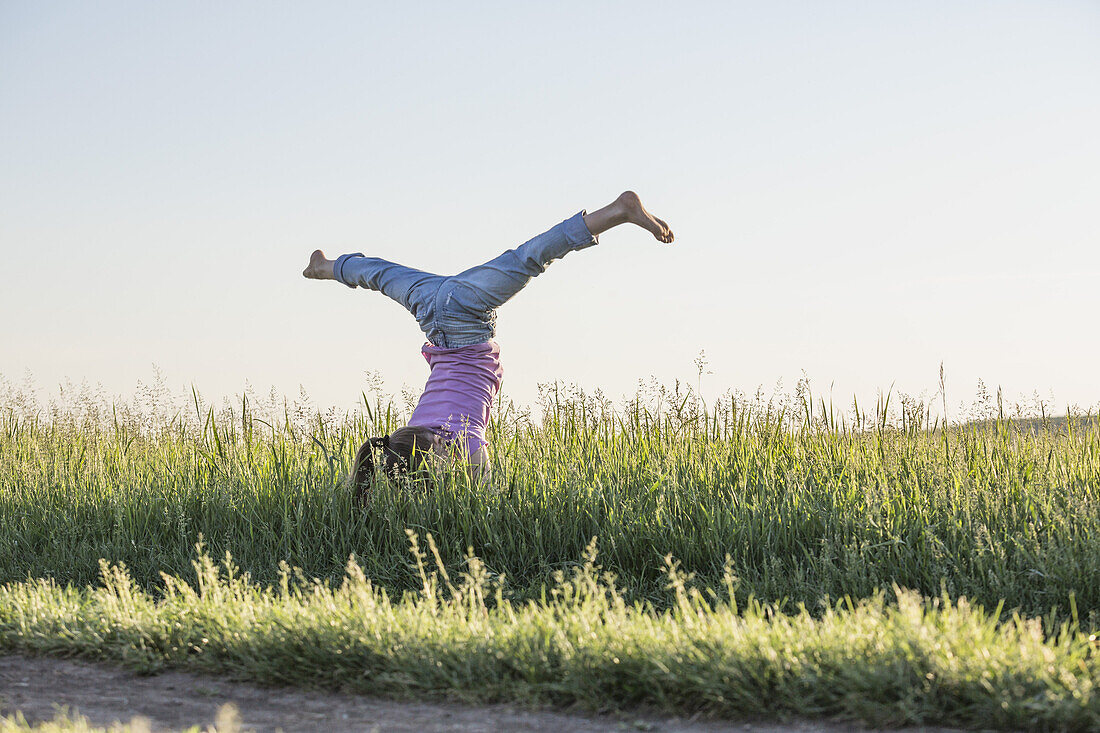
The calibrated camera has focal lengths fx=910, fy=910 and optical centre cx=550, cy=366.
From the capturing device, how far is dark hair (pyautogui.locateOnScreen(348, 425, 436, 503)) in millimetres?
5672

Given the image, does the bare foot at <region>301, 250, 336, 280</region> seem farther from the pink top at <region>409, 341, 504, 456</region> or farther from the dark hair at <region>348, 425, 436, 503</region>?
the dark hair at <region>348, 425, 436, 503</region>

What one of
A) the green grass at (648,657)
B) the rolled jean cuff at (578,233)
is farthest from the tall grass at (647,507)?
the rolled jean cuff at (578,233)

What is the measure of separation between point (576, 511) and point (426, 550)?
91 cm

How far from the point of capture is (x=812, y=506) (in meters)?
5.27

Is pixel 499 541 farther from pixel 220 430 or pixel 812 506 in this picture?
Answer: pixel 220 430

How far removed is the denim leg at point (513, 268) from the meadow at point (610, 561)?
107 cm

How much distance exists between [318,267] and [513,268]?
1.81 meters

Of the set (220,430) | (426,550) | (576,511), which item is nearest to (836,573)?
(576,511)

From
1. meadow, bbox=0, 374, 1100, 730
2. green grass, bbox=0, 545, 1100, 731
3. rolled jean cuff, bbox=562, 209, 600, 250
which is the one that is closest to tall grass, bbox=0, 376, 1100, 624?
meadow, bbox=0, 374, 1100, 730

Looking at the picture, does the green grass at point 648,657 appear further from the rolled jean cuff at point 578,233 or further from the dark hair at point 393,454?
the rolled jean cuff at point 578,233

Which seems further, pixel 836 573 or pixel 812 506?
pixel 812 506

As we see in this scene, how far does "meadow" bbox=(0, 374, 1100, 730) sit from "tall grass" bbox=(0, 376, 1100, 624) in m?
0.02

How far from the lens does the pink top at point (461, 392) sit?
19.7ft

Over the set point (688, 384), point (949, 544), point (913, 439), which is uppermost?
point (688, 384)
